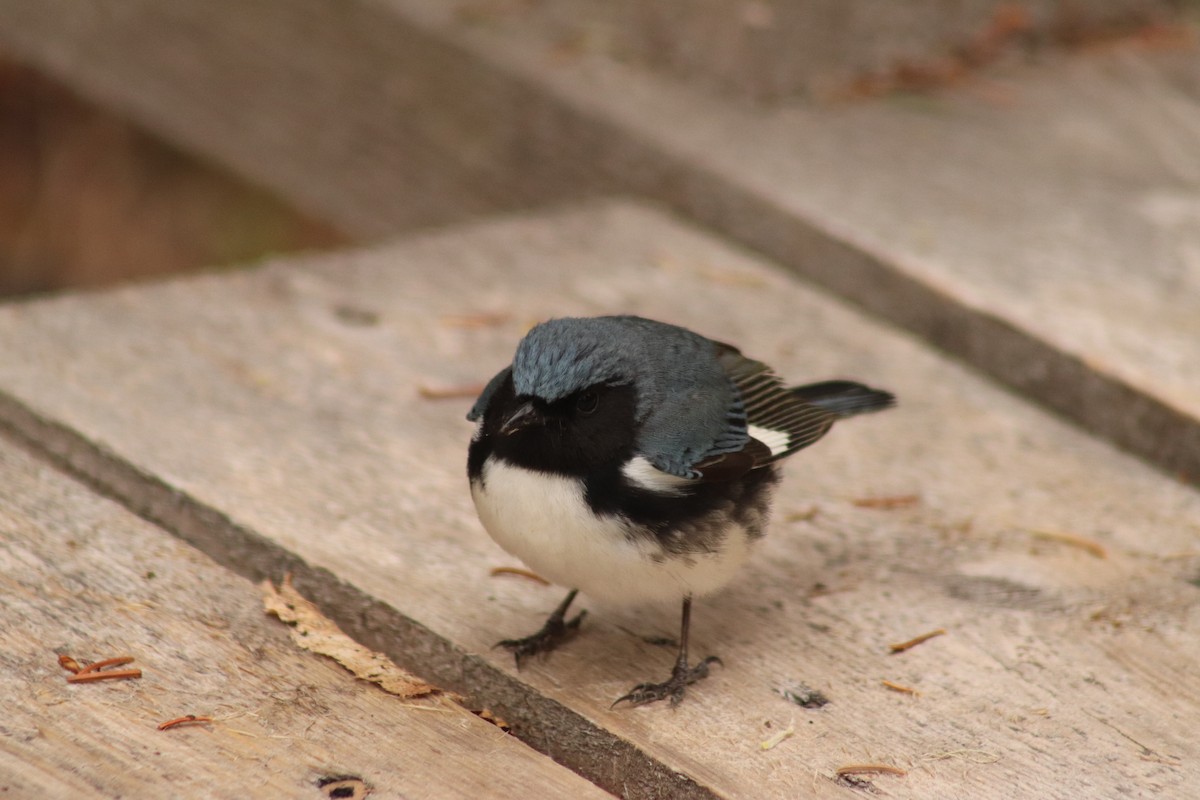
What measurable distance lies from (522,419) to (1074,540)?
1354 millimetres

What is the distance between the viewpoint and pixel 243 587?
8.96 ft

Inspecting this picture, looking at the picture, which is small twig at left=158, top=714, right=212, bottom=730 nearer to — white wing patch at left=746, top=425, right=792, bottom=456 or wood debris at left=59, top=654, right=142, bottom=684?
wood debris at left=59, top=654, right=142, bottom=684

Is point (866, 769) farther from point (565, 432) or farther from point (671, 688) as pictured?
point (565, 432)

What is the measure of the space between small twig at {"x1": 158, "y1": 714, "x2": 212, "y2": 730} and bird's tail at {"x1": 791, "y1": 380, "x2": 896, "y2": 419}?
4.63ft

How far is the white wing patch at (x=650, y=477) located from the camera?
2.57 m

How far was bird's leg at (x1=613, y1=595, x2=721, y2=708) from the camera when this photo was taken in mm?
2543

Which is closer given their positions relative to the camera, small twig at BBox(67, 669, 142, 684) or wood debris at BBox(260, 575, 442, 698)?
small twig at BBox(67, 669, 142, 684)

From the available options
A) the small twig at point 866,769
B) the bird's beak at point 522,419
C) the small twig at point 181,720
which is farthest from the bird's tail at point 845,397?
the small twig at point 181,720

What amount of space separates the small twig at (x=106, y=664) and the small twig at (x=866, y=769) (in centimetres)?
118

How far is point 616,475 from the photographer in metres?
2.56

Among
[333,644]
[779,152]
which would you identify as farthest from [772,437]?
[779,152]

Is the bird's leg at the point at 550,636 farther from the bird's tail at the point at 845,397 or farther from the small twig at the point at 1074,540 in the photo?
the small twig at the point at 1074,540

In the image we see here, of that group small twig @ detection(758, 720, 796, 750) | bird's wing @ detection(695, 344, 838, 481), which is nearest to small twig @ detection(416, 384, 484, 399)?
bird's wing @ detection(695, 344, 838, 481)

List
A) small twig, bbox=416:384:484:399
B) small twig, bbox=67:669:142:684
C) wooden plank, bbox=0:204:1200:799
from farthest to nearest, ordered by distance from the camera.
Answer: small twig, bbox=416:384:484:399 < wooden plank, bbox=0:204:1200:799 < small twig, bbox=67:669:142:684
